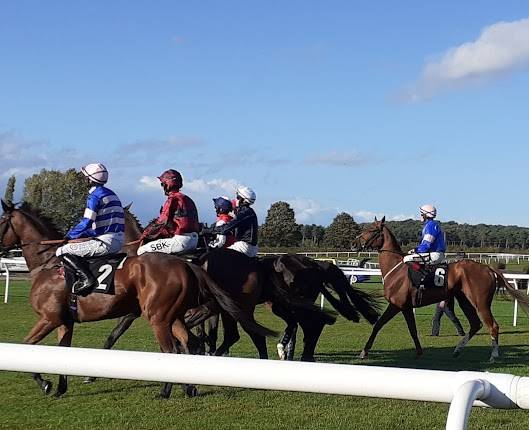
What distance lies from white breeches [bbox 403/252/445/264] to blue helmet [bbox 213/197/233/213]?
309 cm

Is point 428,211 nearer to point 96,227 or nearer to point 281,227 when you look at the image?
point 96,227

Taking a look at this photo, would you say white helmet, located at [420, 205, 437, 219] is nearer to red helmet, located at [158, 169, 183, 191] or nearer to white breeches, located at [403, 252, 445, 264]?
white breeches, located at [403, 252, 445, 264]

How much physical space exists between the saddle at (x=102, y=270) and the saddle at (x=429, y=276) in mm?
5107

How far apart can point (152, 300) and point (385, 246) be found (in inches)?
215

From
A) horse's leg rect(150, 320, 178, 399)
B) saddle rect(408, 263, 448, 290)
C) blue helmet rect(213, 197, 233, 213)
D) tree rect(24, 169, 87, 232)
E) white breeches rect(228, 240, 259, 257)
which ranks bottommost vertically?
horse's leg rect(150, 320, 178, 399)

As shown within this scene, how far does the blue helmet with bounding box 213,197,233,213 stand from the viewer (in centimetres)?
916

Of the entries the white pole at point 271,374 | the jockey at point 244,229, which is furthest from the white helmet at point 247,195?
the white pole at point 271,374

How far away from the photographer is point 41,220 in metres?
7.59

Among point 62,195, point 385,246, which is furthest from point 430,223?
point 62,195


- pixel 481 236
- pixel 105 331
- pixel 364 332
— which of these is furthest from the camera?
pixel 481 236

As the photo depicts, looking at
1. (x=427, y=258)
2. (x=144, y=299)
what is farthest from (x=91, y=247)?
(x=427, y=258)

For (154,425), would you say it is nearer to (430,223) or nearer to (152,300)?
(152,300)

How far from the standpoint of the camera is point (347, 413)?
5.68 metres

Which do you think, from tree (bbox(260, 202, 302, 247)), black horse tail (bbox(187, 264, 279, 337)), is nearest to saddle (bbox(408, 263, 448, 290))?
black horse tail (bbox(187, 264, 279, 337))
